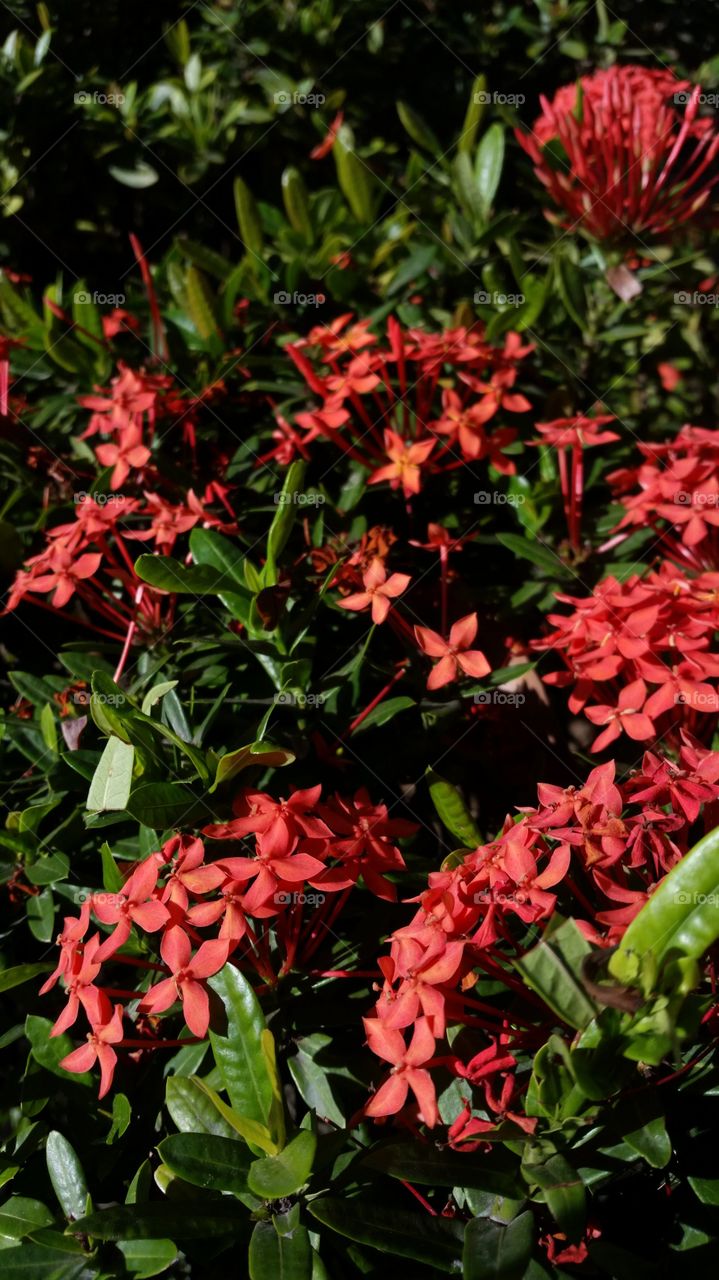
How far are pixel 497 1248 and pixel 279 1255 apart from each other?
19 cm

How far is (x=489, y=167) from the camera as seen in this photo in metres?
2.13

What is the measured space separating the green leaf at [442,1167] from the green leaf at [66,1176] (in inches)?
12.6

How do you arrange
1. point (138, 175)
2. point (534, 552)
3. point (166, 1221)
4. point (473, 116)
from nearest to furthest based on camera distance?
point (166, 1221), point (534, 552), point (473, 116), point (138, 175)

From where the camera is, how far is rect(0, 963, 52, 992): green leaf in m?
1.16

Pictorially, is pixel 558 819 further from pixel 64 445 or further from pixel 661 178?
pixel 661 178

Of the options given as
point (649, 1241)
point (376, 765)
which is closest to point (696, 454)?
point (376, 765)

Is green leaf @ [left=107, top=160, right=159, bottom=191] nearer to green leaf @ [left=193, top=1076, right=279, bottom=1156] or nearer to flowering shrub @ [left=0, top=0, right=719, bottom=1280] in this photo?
flowering shrub @ [left=0, top=0, right=719, bottom=1280]

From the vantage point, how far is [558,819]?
1.02 m
